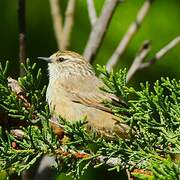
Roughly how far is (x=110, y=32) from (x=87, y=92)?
0.97m

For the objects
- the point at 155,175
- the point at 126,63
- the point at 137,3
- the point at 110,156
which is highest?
the point at 137,3

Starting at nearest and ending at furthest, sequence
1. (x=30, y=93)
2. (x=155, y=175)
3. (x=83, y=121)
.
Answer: (x=155, y=175)
(x=83, y=121)
(x=30, y=93)

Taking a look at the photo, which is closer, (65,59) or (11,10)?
(11,10)

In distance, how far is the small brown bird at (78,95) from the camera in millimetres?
5145

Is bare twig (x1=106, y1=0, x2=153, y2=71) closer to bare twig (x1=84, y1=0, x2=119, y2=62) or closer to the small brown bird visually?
bare twig (x1=84, y1=0, x2=119, y2=62)

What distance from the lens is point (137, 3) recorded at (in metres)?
6.46

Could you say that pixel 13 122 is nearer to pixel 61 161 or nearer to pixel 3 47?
pixel 61 161

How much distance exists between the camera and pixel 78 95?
582cm

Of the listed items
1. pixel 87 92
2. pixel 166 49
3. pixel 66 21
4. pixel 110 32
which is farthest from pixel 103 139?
pixel 110 32

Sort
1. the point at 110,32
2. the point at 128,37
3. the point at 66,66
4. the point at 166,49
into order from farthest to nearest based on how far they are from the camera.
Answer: the point at 66,66
the point at 110,32
the point at 128,37
the point at 166,49

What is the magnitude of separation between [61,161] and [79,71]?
3353 mm

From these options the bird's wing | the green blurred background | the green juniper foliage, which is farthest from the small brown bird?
the green juniper foliage

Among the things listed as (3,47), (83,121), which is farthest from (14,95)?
(3,47)

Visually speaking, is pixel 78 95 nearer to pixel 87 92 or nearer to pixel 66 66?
pixel 87 92
